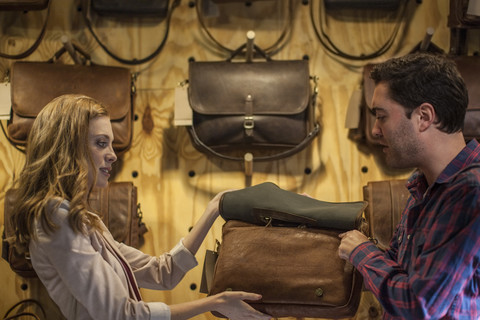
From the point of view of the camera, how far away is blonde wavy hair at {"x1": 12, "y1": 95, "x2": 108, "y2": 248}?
1.77 metres

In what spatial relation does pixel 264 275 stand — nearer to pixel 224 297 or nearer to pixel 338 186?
pixel 224 297

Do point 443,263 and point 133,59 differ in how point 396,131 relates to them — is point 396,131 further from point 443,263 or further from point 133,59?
point 133,59

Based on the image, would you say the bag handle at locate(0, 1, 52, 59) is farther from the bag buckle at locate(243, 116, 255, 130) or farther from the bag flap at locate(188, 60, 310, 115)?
the bag buckle at locate(243, 116, 255, 130)

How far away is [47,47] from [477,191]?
215 cm

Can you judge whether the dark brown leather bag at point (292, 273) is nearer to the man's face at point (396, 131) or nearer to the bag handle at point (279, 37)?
the man's face at point (396, 131)

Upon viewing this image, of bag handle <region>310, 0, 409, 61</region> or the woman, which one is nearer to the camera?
the woman

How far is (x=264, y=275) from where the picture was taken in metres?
1.88

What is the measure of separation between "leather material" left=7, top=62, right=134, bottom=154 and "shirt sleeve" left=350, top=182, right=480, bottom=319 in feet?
5.03

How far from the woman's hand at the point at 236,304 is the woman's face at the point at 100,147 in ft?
1.71

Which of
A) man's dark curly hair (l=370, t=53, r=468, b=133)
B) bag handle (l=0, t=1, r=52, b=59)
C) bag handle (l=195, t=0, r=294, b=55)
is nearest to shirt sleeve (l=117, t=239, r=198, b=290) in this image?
man's dark curly hair (l=370, t=53, r=468, b=133)

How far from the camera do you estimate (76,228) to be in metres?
1.77

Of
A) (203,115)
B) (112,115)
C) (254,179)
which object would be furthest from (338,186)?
(112,115)

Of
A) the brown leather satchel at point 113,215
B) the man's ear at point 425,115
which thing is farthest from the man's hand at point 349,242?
the brown leather satchel at point 113,215

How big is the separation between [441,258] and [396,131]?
391mm
